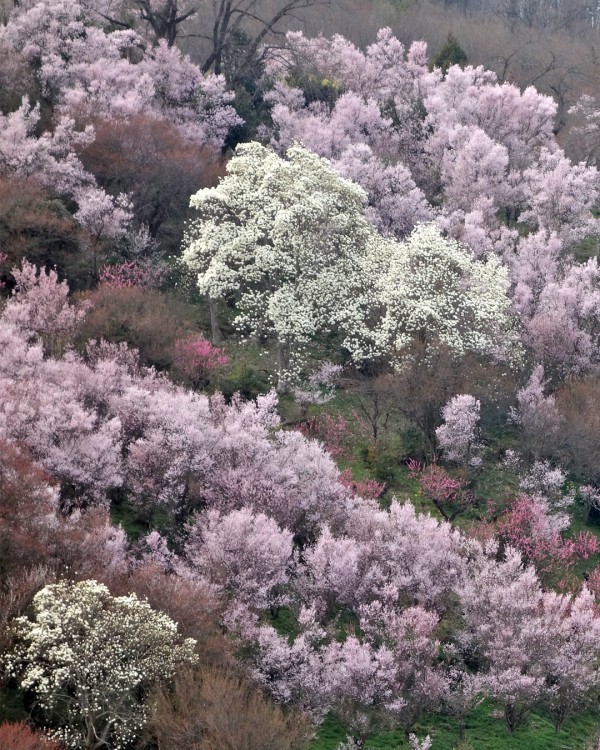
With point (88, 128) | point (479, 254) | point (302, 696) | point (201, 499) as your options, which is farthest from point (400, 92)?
point (302, 696)

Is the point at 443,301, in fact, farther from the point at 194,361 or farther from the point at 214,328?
the point at 194,361

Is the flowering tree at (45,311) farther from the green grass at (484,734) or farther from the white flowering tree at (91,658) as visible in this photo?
the green grass at (484,734)

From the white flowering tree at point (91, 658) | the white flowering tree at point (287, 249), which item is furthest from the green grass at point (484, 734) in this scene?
the white flowering tree at point (287, 249)

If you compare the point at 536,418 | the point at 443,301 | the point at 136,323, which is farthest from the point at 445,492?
the point at 136,323

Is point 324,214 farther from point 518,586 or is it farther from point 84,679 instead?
point 84,679

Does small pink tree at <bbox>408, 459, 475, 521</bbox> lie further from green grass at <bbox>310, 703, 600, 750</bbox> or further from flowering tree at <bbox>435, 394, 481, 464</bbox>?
green grass at <bbox>310, 703, 600, 750</bbox>
